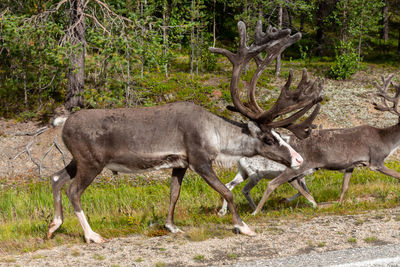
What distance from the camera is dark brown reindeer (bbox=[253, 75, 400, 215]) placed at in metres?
10.5

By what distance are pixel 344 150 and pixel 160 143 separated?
16.3ft

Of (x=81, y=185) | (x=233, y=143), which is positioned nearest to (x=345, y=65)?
(x=233, y=143)

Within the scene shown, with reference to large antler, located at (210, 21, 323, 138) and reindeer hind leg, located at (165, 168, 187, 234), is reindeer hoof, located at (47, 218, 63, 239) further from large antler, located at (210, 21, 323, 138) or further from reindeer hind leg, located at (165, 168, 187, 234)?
large antler, located at (210, 21, 323, 138)

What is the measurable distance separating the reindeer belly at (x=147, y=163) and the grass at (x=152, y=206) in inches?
43.3

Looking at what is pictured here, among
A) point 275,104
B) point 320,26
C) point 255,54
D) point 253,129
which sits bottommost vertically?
point 253,129

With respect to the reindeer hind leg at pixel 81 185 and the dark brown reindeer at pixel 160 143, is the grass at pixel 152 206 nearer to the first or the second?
the reindeer hind leg at pixel 81 185

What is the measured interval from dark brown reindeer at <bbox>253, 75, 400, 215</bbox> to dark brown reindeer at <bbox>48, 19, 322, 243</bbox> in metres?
2.50

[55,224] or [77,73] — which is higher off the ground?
[77,73]

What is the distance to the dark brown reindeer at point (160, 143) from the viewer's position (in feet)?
24.7

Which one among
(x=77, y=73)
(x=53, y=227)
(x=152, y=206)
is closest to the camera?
(x=53, y=227)

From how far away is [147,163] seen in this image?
7598 millimetres

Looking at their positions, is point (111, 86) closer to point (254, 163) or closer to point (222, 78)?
point (254, 163)

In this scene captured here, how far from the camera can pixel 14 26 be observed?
13945 millimetres

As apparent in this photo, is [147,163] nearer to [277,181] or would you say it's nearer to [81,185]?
[81,185]
